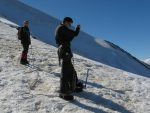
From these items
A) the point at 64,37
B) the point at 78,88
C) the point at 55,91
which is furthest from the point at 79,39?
the point at 64,37

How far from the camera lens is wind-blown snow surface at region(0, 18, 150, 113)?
11.4 metres

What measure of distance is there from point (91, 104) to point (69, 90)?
947mm

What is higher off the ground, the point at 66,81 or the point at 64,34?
the point at 64,34

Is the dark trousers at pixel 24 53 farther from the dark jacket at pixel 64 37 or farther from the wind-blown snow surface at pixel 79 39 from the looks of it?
the wind-blown snow surface at pixel 79 39

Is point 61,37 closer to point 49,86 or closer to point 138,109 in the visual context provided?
point 49,86

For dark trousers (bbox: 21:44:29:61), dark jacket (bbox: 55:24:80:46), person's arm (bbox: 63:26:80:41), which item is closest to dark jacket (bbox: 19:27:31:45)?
dark trousers (bbox: 21:44:29:61)

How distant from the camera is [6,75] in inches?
570

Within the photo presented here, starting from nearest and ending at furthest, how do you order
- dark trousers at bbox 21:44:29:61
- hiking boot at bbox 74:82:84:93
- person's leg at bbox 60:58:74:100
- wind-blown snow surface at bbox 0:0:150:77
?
person's leg at bbox 60:58:74:100, hiking boot at bbox 74:82:84:93, dark trousers at bbox 21:44:29:61, wind-blown snow surface at bbox 0:0:150:77

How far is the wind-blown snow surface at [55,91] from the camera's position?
11430mm

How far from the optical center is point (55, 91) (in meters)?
13.0

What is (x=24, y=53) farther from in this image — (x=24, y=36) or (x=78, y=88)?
(x=78, y=88)

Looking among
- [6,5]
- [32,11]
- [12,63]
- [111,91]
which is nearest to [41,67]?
[12,63]

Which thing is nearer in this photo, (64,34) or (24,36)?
(64,34)

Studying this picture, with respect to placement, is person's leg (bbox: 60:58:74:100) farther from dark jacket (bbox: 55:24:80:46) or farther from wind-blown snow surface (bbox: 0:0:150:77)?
wind-blown snow surface (bbox: 0:0:150:77)
